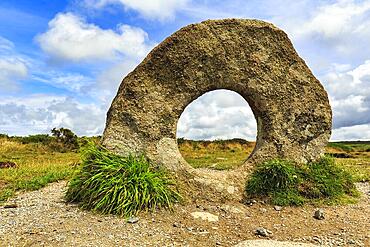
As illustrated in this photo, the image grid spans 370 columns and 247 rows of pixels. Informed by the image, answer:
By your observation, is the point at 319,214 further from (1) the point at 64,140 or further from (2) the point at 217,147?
(1) the point at 64,140

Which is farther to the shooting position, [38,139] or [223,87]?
[38,139]

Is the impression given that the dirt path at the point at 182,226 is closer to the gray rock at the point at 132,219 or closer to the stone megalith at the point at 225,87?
the gray rock at the point at 132,219

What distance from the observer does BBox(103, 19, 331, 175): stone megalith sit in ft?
27.3

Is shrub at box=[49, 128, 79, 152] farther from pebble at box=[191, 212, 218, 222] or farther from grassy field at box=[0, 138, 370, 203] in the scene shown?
pebble at box=[191, 212, 218, 222]

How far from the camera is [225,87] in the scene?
29.4ft

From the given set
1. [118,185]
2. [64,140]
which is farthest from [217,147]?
[118,185]

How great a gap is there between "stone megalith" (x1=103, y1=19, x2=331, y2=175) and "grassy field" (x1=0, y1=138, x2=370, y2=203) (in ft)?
8.48

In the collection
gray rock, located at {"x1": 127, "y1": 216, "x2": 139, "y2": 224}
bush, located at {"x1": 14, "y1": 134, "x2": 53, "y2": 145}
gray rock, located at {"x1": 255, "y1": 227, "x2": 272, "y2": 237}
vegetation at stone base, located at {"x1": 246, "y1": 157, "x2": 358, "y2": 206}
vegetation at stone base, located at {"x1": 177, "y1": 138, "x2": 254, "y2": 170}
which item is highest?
bush, located at {"x1": 14, "y1": 134, "x2": 53, "y2": 145}

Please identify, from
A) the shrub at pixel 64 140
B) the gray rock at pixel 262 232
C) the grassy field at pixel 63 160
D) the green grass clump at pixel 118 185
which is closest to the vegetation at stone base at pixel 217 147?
the grassy field at pixel 63 160

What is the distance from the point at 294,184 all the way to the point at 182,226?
116 inches

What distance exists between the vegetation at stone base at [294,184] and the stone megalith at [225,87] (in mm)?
314

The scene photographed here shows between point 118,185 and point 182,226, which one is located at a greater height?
point 118,185

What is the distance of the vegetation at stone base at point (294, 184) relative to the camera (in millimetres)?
8531

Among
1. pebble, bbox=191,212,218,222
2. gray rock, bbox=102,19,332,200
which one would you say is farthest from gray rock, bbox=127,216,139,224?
gray rock, bbox=102,19,332,200
